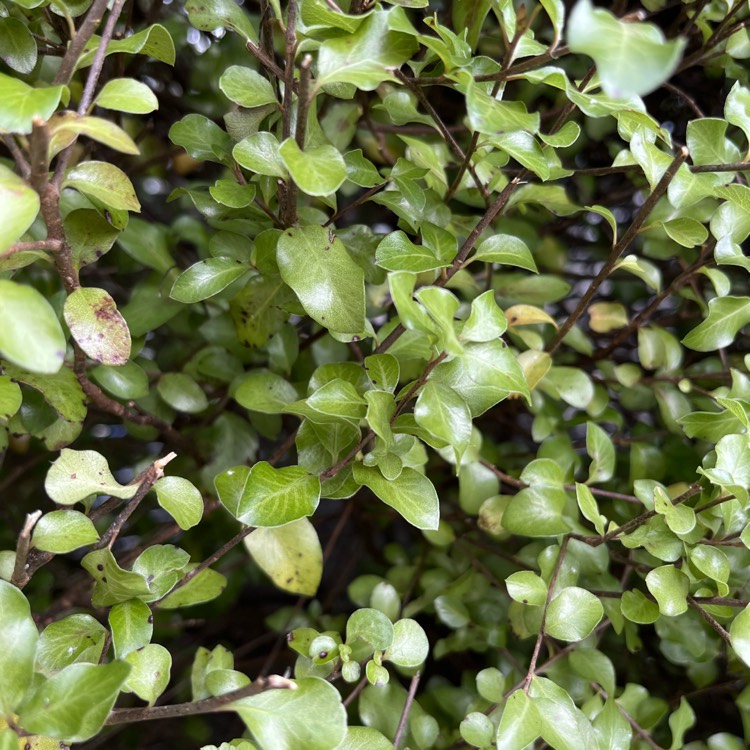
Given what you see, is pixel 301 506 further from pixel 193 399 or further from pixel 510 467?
pixel 510 467

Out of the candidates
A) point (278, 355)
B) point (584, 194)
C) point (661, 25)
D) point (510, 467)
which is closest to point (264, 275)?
point (278, 355)

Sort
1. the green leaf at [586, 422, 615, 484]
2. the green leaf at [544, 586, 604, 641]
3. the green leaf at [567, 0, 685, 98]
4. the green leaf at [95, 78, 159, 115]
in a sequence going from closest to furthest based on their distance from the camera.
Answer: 1. the green leaf at [567, 0, 685, 98]
2. the green leaf at [95, 78, 159, 115]
3. the green leaf at [544, 586, 604, 641]
4. the green leaf at [586, 422, 615, 484]

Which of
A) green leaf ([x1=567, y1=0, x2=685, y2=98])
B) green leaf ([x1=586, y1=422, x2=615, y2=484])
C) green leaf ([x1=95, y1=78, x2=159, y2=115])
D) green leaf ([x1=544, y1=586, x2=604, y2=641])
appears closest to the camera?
green leaf ([x1=567, y1=0, x2=685, y2=98])

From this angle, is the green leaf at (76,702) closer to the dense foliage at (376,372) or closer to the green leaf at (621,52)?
the dense foliage at (376,372)

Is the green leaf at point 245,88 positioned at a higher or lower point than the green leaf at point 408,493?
higher

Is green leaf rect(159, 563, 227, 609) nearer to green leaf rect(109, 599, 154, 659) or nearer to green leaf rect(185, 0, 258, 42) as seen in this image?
green leaf rect(109, 599, 154, 659)

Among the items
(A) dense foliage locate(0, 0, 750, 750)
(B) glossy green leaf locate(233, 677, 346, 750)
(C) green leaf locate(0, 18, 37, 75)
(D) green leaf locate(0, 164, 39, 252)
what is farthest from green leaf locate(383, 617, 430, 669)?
(C) green leaf locate(0, 18, 37, 75)

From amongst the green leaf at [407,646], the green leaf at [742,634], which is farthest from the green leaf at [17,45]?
the green leaf at [742,634]
